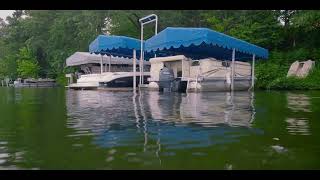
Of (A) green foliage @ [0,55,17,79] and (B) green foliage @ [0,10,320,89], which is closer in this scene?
(B) green foliage @ [0,10,320,89]

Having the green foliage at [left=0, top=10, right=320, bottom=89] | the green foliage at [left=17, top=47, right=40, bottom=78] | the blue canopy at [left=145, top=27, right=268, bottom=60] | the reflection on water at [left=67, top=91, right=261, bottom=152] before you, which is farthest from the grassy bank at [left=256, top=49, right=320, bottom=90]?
the green foliage at [left=17, top=47, right=40, bottom=78]

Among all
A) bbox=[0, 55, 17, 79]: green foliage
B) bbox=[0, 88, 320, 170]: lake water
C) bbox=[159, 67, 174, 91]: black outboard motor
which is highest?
bbox=[0, 55, 17, 79]: green foliage

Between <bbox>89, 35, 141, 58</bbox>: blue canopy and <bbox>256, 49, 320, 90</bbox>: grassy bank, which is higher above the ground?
<bbox>89, 35, 141, 58</bbox>: blue canopy

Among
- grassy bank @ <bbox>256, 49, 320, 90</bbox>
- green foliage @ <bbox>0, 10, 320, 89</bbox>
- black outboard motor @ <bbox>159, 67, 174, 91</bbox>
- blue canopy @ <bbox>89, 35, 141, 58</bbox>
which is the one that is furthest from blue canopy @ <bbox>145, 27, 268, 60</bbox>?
green foliage @ <bbox>0, 10, 320, 89</bbox>

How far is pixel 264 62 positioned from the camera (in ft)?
106

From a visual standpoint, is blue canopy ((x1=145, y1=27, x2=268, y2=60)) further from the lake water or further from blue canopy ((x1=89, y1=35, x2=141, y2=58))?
the lake water

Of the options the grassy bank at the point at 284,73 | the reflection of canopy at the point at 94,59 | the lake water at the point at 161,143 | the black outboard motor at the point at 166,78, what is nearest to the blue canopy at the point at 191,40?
the black outboard motor at the point at 166,78

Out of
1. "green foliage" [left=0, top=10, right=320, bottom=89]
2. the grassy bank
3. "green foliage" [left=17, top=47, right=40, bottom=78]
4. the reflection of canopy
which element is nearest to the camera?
the grassy bank

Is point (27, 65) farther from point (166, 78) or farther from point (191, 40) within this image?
point (191, 40)

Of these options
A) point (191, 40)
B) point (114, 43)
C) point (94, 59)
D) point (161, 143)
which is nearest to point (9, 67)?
point (94, 59)

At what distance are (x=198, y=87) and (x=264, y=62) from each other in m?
14.0

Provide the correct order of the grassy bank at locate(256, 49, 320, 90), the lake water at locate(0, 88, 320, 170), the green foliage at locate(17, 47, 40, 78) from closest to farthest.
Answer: the lake water at locate(0, 88, 320, 170) < the grassy bank at locate(256, 49, 320, 90) < the green foliage at locate(17, 47, 40, 78)

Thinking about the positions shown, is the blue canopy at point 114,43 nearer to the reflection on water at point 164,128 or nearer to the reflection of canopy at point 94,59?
Answer: the reflection of canopy at point 94,59
